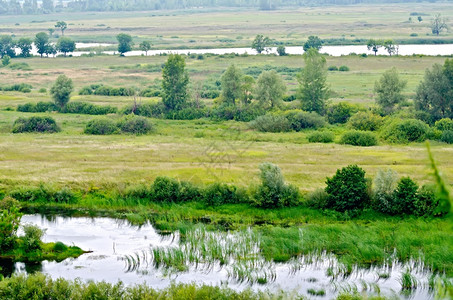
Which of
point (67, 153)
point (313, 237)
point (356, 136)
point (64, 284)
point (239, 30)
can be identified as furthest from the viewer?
point (239, 30)

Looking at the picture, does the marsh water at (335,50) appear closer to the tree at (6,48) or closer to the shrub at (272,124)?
the tree at (6,48)

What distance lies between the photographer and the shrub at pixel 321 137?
2410 inches

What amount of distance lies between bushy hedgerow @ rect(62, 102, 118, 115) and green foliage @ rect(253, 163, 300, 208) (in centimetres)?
4090

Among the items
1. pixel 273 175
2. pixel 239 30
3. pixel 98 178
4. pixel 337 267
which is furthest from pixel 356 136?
pixel 239 30

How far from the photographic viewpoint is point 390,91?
71312mm

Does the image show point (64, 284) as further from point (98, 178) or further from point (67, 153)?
point (67, 153)

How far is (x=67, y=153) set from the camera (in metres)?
54.4

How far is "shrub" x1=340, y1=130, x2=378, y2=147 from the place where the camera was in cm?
5925

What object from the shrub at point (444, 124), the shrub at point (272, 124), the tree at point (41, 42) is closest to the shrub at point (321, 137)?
the shrub at point (272, 124)

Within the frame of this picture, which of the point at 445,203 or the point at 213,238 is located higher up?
the point at 445,203

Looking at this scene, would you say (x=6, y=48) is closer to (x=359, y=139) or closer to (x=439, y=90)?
(x=359, y=139)

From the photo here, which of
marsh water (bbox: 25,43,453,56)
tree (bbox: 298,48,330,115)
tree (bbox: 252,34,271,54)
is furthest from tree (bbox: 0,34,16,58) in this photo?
tree (bbox: 298,48,330,115)

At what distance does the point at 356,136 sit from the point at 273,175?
22282 millimetres

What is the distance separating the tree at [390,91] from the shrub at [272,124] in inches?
471
